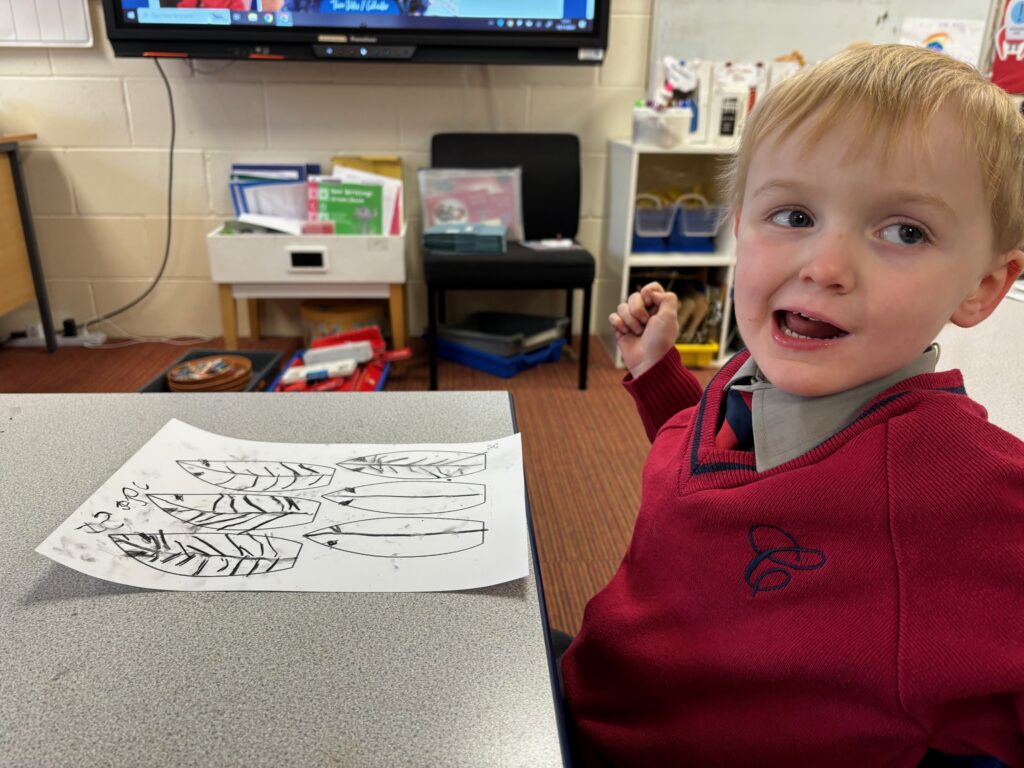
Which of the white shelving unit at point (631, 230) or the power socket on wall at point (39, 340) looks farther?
the power socket on wall at point (39, 340)

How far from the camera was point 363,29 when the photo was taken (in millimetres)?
2375

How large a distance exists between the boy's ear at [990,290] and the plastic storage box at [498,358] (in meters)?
2.09

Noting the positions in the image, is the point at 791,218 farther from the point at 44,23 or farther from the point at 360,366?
the point at 44,23

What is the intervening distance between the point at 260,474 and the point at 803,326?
17.9 inches

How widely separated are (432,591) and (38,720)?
0.23 metres

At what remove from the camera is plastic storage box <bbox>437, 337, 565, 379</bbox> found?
8.62 feet

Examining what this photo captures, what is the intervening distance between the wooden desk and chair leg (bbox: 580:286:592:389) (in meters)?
1.88

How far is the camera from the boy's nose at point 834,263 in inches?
19.6

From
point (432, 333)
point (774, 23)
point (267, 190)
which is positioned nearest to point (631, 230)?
point (432, 333)

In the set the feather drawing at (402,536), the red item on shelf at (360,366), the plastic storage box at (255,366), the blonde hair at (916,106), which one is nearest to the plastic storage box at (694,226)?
the red item on shelf at (360,366)

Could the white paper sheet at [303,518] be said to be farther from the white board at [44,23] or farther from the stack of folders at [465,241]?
the white board at [44,23]

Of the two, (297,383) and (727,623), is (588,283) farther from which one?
(727,623)

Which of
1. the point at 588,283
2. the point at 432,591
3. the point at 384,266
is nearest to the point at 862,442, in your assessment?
the point at 432,591

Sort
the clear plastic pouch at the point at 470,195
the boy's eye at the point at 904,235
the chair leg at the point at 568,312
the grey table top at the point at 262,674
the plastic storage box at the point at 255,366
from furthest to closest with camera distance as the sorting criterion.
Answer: the chair leg at the point at 568,312 < the clear plastic pouch at the point at 470,195 < the plastic storage box at the point at 255,366 < the boy's eye at the point at 904,235 < the grey table top at the point at 262,674
